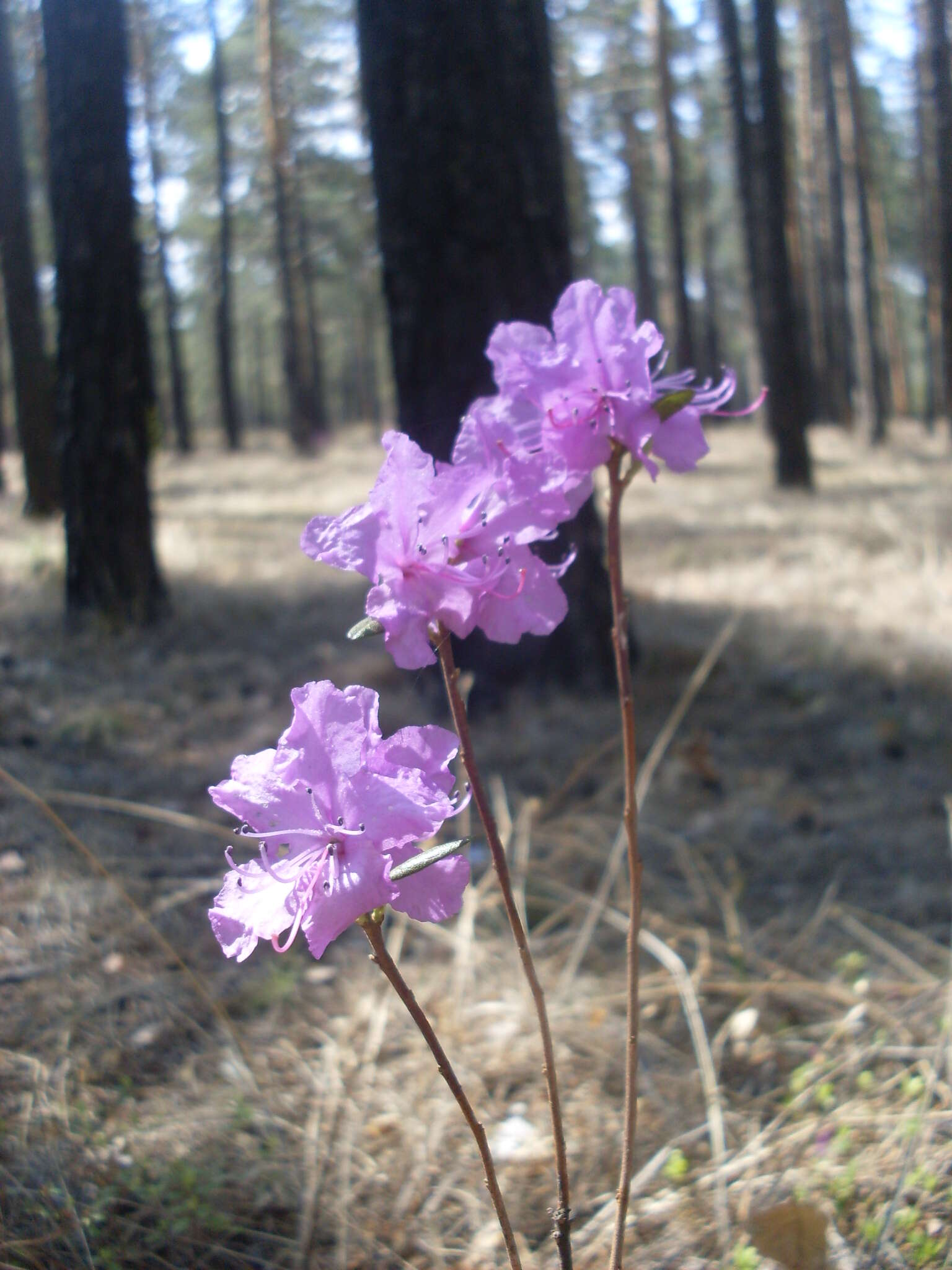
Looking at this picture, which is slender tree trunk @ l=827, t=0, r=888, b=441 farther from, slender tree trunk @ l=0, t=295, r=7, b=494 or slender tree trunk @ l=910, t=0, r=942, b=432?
slender tree trunk @ l=0, t=295, r=7, b=494

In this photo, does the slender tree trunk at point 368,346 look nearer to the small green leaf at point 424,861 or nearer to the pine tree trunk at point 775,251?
the pine tree trunk at point 775,251

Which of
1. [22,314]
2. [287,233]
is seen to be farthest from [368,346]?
[22,314]

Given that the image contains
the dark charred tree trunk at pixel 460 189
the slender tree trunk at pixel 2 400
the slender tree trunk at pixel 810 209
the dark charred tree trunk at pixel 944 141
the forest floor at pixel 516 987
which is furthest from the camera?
the slender tree trunk at pixel 2 400

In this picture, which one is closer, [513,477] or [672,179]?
[513,477]

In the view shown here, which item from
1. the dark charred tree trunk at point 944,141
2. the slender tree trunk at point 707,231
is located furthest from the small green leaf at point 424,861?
the slender tree trunk at point 707,231

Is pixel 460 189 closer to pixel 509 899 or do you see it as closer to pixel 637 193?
pixel 509 899

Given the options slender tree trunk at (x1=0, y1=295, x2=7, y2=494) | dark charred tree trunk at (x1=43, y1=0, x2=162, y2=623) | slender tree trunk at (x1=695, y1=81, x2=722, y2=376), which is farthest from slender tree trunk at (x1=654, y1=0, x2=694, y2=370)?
dark charred tree trunk at (x1=43, y1=0, x2=162, y2=623)
